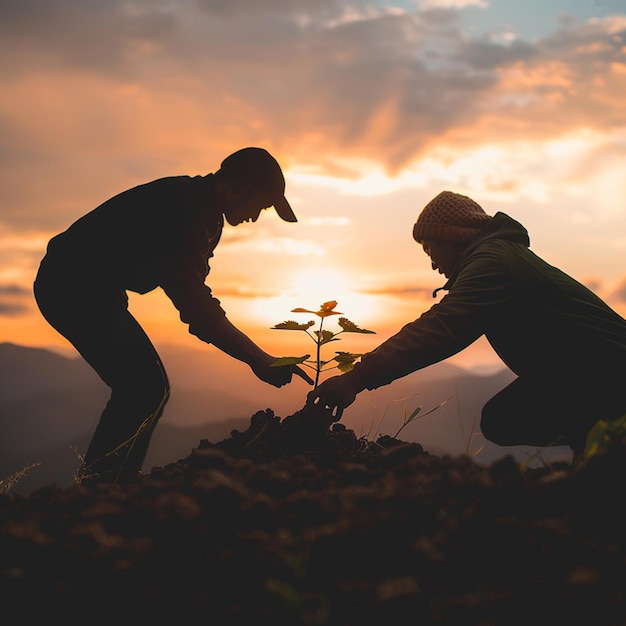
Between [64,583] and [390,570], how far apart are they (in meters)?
0.81

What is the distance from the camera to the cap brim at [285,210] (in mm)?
3992

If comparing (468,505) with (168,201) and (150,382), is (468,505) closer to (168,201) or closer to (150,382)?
(150,382)

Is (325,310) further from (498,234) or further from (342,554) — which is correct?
(342,554)

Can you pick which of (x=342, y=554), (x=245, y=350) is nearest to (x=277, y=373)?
(x=245, y=350)

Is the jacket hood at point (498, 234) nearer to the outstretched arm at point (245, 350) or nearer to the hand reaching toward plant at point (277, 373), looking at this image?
the hand reaching toward plant at point (277, 373)

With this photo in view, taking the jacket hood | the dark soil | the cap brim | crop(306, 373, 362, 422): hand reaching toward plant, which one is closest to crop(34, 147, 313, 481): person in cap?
the cap brim

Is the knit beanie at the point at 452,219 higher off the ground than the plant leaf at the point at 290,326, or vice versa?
the knit beanie at the point at 452,219

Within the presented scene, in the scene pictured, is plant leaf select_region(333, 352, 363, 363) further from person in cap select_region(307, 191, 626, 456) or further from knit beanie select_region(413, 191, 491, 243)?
knit beanie select_region(413, 191, 491, 243)

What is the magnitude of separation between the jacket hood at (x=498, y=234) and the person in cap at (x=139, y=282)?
4.12ft

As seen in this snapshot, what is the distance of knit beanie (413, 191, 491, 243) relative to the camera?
12.4ft

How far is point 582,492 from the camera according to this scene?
1670 mm

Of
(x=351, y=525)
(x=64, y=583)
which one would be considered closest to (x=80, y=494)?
(x=64, y=583)

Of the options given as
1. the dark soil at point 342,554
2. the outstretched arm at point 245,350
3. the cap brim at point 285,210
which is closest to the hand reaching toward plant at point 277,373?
the outstretched arm at point 245,350

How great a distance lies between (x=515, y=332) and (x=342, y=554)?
238 cm
